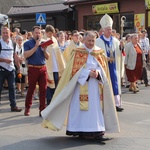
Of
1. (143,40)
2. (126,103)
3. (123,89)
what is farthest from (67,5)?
(126,103)

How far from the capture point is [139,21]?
69.7 ft

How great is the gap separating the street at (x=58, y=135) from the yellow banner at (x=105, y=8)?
532 inches

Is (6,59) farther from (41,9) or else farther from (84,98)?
(41,9)

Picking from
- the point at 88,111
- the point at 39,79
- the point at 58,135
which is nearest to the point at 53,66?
the point at 39,79

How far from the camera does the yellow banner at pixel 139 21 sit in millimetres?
21031

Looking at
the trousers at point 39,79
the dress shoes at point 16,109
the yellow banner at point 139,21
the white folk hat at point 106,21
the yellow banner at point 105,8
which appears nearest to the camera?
the trousers at point 39,79

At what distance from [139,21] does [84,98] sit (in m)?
→ 15.2

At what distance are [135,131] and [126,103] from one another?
3091 mm

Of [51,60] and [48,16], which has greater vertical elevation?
[48,16]

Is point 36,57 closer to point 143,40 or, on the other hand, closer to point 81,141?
point 81,141

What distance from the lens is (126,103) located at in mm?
10500

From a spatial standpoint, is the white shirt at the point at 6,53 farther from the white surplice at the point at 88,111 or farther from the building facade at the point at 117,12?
the building facade at the point at 117,12

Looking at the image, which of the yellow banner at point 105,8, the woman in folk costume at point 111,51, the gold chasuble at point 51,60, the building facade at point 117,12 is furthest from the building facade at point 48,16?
the woman in folk costume at point 111,51

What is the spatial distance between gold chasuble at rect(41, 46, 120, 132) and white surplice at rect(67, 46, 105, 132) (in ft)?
0.20
